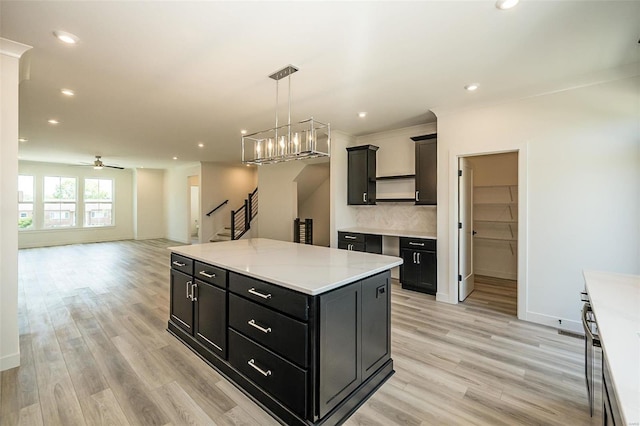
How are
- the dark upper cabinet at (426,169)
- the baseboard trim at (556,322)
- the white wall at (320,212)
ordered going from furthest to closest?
the white wall at (320,212)
the dark upper cabinet at (426,169)
the baseboard trim at (556,322)

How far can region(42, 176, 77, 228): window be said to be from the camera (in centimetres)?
923

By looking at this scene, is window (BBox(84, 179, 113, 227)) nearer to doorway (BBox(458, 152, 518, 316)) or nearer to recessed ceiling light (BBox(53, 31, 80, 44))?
recessed ceiling light (BBox(53, 31, 80, 44))

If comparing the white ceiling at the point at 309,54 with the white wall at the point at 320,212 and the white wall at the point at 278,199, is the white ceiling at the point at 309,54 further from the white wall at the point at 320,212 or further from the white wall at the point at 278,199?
the white wall at the point at 320,212

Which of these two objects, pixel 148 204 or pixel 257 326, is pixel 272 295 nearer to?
pixel 257 326

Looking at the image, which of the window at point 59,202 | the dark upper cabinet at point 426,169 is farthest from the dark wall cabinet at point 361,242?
the window at point 59,202

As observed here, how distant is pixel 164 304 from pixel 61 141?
491cm

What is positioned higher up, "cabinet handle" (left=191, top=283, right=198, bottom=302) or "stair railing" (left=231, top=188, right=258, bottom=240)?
"stair railing" (left=231, top=188, right=258, bottom=240)

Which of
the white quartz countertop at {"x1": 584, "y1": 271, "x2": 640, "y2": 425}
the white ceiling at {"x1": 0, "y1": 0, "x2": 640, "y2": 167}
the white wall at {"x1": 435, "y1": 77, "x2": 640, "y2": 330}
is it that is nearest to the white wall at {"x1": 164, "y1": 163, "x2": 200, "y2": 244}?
the white ceiling at {"x1": 0, "y1": 0, "x2": 640, "y2": 167}

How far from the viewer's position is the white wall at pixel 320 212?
8.73 m

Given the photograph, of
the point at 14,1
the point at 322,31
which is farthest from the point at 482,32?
the point at 14,1

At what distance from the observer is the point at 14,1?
1849 mm

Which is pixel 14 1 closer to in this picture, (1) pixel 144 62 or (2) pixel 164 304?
(1) pixel 144 62

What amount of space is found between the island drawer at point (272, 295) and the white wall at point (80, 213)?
35.8 feet

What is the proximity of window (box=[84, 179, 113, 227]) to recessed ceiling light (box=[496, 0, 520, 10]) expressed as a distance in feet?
41.0
